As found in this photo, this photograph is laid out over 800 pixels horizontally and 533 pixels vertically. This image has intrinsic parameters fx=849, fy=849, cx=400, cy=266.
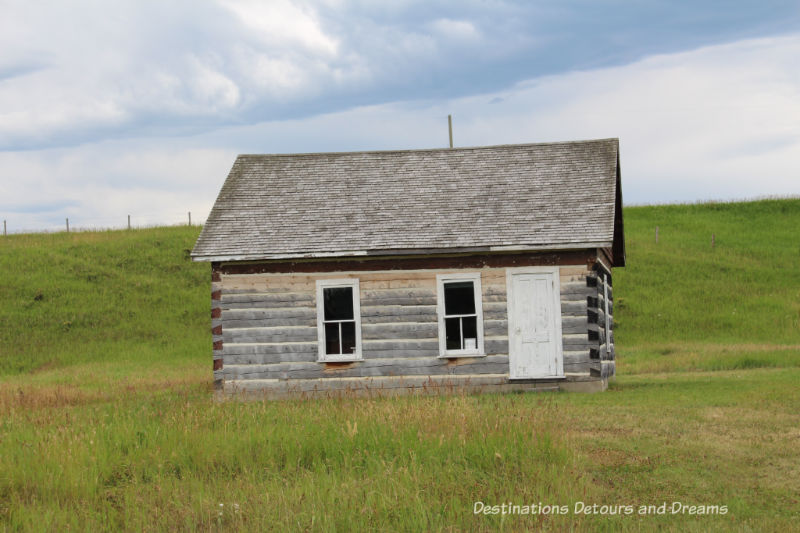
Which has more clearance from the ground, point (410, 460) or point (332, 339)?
point (332, 339)

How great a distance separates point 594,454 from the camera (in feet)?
32.3

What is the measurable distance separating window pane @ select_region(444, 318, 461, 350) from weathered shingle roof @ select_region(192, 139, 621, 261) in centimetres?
157

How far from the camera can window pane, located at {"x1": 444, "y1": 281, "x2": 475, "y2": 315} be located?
17.6 metres

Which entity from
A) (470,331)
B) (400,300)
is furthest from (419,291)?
(470,331)

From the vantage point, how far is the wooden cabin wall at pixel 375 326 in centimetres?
1716

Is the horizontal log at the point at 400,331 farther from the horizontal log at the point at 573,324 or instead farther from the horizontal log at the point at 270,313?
the horizontal log at the point at 573,324

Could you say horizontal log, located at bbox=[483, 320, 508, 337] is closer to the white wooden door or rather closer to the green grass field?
the white wooden door

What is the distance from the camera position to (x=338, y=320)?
1781 centimetres

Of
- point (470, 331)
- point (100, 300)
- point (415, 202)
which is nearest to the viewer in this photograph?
point (470, 331)

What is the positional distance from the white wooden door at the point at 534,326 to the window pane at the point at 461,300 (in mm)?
821

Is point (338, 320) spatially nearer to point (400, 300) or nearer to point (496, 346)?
point (400, 300)

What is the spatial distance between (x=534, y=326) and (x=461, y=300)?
159 centimetres

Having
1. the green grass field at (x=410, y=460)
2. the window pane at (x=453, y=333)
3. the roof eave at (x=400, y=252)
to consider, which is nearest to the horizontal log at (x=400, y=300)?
the window pane at (x=453, y=333)

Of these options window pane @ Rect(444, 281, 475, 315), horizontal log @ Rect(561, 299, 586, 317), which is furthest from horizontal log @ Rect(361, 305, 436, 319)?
horizontal log @ Rect(561, 299, 586, 317)
